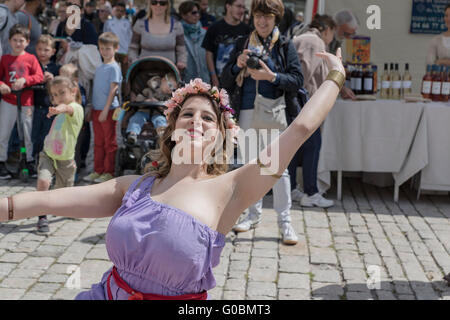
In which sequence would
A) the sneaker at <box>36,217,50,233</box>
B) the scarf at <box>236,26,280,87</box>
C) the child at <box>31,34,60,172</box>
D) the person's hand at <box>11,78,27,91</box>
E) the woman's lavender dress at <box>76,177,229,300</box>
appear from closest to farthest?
the woman's lavender dress at <box>76,177,229,300</box> → the scarf at <box>236,26,280,87</box> → the sneaker at <box>36,217,50,233</box> → the person's hand at <box>11,78,27,91</box> → the child at <box>31,34,60,172</box>

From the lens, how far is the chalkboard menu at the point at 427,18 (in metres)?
7.63

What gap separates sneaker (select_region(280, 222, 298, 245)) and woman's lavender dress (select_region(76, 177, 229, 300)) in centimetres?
298

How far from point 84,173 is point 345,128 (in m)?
3.31

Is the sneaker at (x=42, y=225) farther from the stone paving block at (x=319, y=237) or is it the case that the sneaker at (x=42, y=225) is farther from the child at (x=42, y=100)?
the stone paving block at (x=319, y=237)

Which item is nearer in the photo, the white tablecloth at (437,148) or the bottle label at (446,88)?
the white tablecloth at (437,148)

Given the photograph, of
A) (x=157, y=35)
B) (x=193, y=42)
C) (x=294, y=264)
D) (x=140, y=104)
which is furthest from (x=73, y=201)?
(x=193, y=42)

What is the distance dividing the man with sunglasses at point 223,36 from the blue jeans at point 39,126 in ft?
6.89

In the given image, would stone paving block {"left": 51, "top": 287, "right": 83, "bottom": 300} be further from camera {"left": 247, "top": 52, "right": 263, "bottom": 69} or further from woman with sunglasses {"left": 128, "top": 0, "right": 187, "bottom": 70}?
woman with sunglasses {"left": 128, "top": 0, "right": 187, "bottom": 70}

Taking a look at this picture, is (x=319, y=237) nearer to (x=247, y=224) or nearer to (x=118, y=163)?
(x=247, y=224)

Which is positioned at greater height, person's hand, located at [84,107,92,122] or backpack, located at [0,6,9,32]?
backpack, located at [0,6,9,32]

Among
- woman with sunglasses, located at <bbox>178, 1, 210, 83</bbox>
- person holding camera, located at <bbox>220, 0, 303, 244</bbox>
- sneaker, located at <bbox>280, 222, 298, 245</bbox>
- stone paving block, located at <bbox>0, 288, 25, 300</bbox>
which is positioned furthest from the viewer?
woman with sunglasses, located at <bbox>178, 1, 210, 83</bbox>

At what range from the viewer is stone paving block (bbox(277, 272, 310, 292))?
420cm

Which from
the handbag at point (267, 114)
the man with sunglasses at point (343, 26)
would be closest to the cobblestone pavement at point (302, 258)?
the handbag at point (267, 114)

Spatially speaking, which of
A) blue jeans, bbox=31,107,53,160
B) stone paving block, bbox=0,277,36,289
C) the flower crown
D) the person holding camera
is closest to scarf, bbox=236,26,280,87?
the person holding camera
